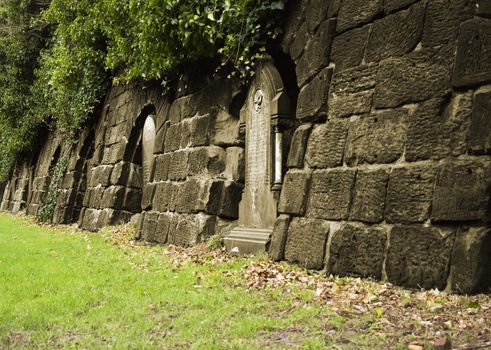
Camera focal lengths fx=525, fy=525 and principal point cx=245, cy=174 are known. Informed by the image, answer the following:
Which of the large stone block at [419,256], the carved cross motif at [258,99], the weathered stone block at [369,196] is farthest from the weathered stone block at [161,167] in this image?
the large stone block at [419,256]

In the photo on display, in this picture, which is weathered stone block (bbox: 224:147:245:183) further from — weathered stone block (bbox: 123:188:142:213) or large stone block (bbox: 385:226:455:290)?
weathered stone block (bbox: 123:188:142:213)

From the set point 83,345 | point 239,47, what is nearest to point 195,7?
point 239,47

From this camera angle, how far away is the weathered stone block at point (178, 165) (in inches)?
358

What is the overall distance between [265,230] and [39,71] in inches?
624

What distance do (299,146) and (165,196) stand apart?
13.6 ft

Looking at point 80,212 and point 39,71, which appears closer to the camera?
point 80,212

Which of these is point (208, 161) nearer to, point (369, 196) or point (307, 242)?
point (307, 242)

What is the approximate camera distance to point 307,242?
223 inches

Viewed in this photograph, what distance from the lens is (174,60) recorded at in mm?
9078

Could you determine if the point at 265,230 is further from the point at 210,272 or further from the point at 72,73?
the point at 72,73

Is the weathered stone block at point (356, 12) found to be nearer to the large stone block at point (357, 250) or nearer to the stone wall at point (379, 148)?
the stone wall at point (379, 148)

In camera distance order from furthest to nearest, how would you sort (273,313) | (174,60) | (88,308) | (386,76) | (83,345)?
(174,60)
(386,76)
(88,308)
(273,313)
(83,345)

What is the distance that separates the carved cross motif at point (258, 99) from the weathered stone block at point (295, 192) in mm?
1501

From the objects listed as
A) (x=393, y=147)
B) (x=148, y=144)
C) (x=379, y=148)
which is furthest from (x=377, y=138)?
(x=148, y=144)
